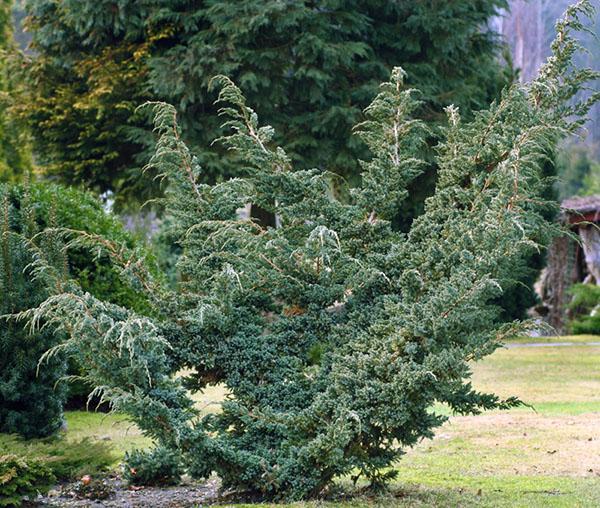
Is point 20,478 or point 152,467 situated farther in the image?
point 152,467

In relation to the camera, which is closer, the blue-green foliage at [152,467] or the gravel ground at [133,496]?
the gravel ground at [133,496]

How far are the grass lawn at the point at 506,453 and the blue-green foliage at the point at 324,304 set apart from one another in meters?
0.35

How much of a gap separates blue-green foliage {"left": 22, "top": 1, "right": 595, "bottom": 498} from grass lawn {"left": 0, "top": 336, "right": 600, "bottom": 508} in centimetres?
35

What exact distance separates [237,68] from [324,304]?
9.51m

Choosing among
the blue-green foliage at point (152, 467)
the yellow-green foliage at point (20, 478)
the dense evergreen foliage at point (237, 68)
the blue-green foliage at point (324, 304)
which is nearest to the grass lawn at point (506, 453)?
the blue-green foliage at point (152, 467)

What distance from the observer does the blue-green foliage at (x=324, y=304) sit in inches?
201

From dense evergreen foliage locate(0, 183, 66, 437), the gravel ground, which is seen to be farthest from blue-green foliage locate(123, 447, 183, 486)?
dense evergreen foliage locate(0, 183, 66, 437)

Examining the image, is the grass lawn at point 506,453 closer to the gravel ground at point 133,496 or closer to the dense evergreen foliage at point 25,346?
the gravel ground at point 133,496

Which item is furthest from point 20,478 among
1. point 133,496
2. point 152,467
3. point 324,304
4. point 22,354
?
point 324,304

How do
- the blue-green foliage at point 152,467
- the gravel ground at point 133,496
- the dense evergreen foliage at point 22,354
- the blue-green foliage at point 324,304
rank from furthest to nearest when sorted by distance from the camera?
the dense evergreen foliage at point 22,354 < the blue-green foliage at point 152,467 < the gravel ground at point 133,496 < the blue-green foliage at point 324,304

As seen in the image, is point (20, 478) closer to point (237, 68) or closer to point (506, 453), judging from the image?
point (506, 453)

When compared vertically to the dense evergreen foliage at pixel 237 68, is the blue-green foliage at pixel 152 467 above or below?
below

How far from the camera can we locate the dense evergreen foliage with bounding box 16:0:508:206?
14.8m

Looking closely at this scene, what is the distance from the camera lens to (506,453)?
26.3 ft
